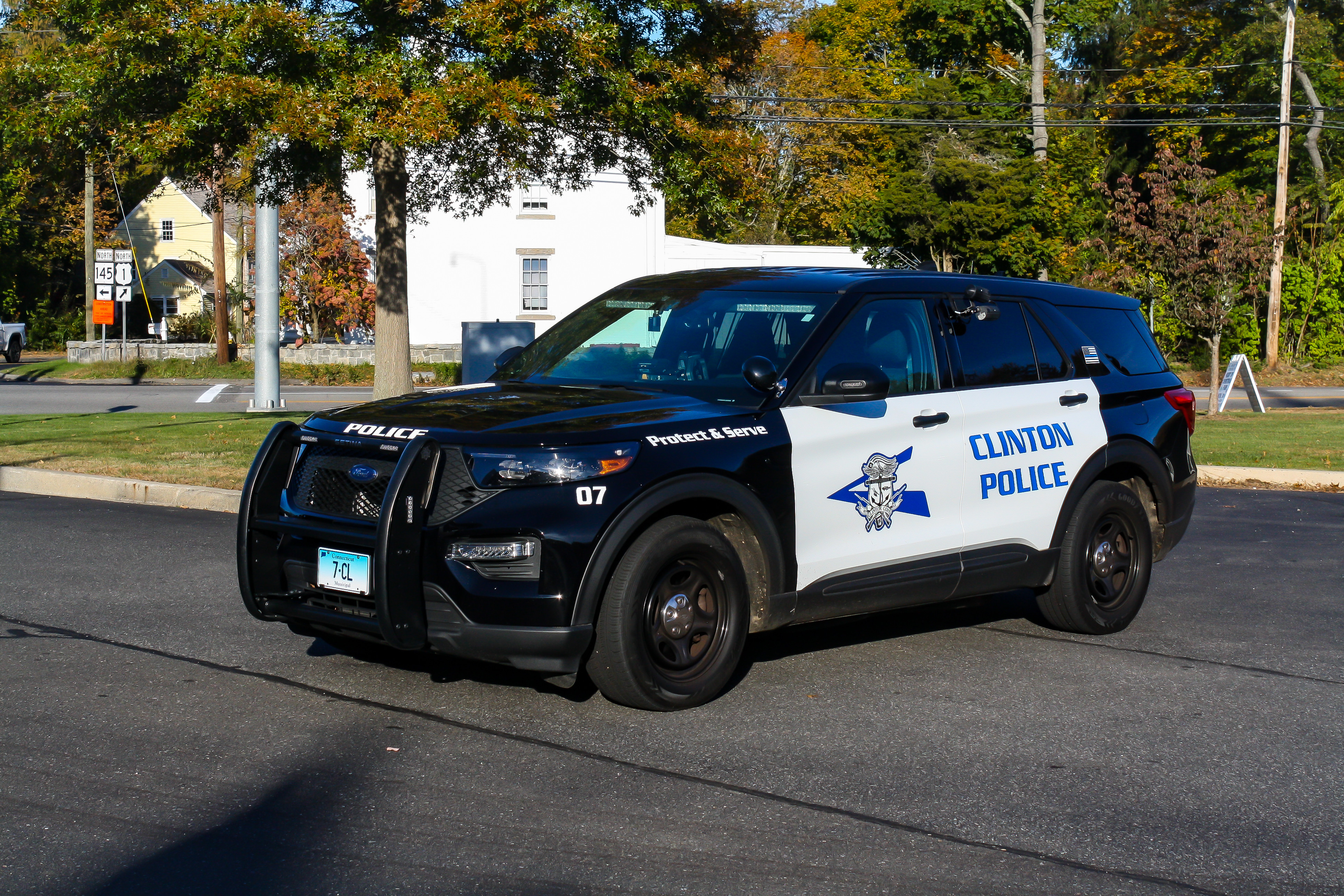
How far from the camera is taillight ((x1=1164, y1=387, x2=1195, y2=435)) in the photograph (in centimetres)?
777

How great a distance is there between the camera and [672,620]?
5414 mm

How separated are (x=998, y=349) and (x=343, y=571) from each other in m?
3.46

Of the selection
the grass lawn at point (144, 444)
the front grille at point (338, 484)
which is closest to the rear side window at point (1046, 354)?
the front grille at point (338, 484)

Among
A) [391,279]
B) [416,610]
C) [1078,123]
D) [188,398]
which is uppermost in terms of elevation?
[1078,123]

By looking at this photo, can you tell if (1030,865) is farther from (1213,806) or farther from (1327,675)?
(1327,675)

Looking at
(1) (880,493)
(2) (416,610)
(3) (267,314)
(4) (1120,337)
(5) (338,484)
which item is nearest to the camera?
(2) (416,610)

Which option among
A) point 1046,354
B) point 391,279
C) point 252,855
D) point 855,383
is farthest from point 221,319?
Answer: point 252,855

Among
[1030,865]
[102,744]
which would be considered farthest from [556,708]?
[1030,865]

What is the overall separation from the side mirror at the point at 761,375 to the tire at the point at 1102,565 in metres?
2.13

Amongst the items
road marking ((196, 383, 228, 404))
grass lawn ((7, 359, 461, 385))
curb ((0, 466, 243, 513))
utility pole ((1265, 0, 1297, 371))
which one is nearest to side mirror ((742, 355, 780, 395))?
curb ((0, 466, 243, 513))

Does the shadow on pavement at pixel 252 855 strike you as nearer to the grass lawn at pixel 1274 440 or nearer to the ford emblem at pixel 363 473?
the ford emblem at pixel 363 473

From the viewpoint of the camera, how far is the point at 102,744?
490 cm

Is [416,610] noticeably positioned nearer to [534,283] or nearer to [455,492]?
[455,492]

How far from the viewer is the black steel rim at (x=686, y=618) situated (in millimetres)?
5352
